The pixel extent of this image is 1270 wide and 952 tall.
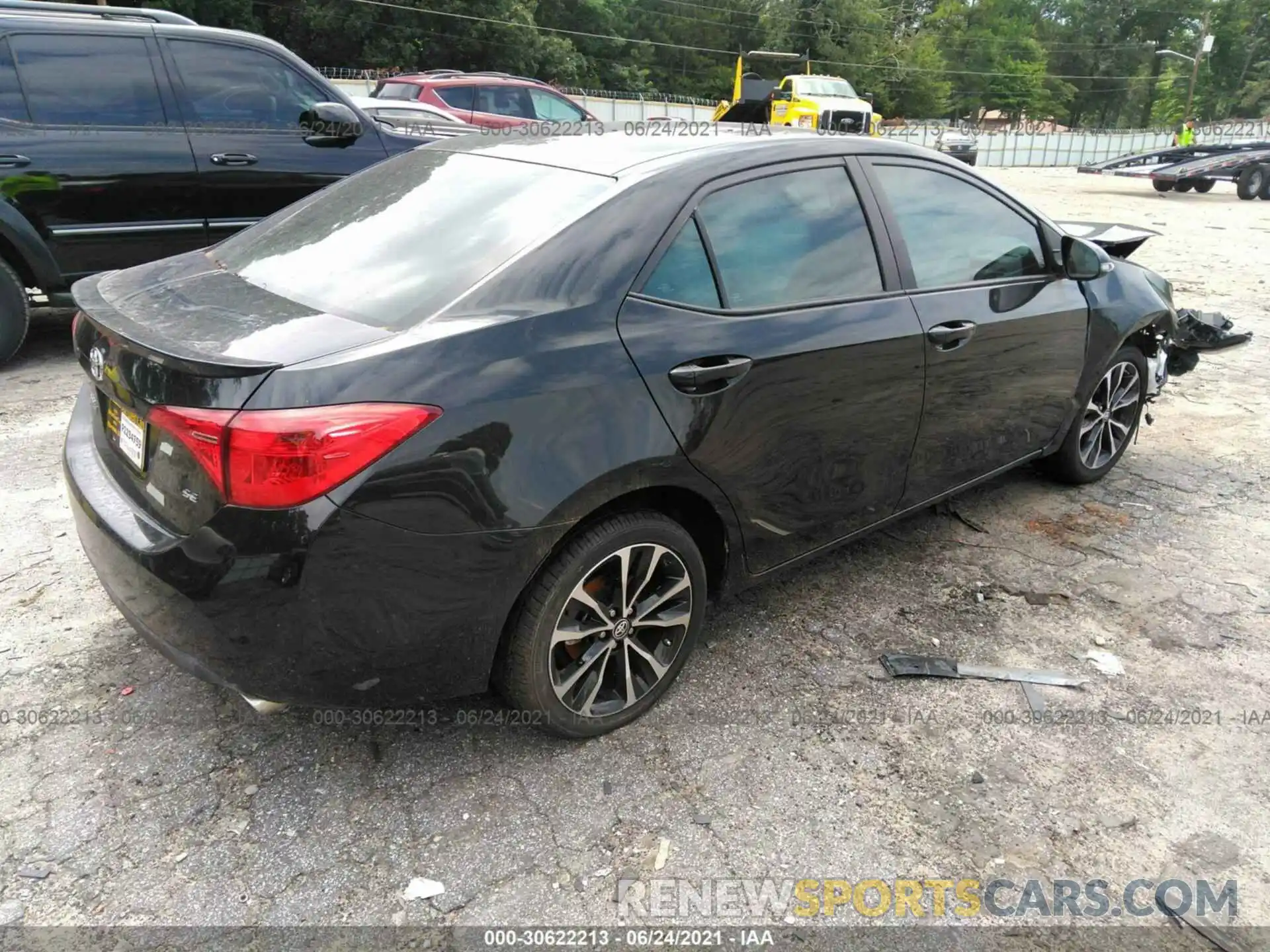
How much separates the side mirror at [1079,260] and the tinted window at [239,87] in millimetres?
5173

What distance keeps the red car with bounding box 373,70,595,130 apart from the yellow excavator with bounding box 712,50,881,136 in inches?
402

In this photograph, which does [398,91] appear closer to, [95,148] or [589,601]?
[95,148]

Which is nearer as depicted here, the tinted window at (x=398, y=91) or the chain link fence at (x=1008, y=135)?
the tinted window at (x=398, y=91)

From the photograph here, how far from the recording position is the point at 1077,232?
5.18 metres

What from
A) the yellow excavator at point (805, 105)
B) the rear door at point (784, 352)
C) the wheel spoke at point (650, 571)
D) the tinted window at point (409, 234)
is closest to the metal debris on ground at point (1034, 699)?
the rear door at point (784, 352)

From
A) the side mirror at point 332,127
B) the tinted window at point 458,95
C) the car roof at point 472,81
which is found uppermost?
the car roof at point 472,81

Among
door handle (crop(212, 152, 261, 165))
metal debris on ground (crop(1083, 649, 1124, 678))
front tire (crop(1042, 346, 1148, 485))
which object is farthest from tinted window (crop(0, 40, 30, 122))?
metal debris on ground (crop(1083, 649, 1124, 678))

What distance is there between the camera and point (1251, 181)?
21188 millimetres

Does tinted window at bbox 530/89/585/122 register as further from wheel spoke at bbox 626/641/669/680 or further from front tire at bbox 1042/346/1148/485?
wheel spoke at bbox 626/641/669/680

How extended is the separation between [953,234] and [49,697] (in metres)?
3.47

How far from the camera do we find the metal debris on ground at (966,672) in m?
3.06

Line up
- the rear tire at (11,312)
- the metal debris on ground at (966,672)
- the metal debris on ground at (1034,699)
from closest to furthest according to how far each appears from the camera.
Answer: the metal debris on ground at (1034,699), the metal debris on ground at (966,672), the rear tire at (11,312)

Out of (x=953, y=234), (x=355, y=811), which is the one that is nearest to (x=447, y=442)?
(x=355, y=811)

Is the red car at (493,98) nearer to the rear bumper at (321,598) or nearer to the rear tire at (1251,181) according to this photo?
the rear bumper at (321,598)
